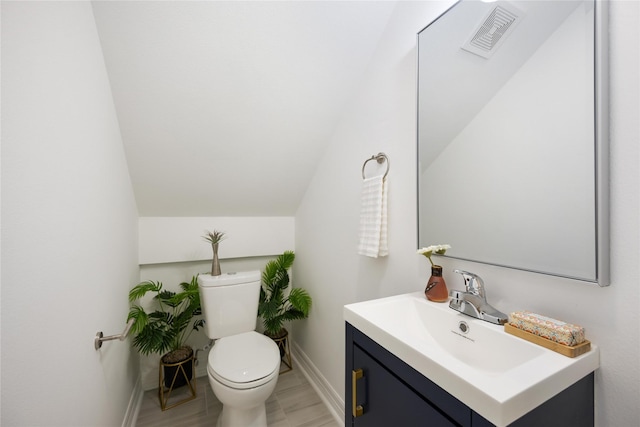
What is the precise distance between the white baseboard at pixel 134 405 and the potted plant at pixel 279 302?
3.03 ft

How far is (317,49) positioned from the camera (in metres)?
1.45

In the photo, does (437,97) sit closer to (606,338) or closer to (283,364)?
(606,338)

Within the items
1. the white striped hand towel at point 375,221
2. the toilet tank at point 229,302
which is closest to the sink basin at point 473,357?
the white striped hand towel at point 375,221

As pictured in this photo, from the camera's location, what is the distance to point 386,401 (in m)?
0.75

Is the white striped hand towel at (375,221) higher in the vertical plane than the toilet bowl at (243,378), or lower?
higher

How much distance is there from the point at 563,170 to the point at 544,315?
43 cm

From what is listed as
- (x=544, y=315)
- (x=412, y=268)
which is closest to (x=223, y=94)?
(x=412, y=268)

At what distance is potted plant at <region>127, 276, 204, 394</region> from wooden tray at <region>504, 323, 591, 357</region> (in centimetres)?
193

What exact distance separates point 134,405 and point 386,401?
1.86 meters

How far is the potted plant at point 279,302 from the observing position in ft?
6.75

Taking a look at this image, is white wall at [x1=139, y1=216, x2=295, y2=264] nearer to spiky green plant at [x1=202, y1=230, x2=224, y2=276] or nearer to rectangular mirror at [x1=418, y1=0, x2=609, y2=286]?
spiky green plant at [x1=202, y1=230, x2=224, y2=276]

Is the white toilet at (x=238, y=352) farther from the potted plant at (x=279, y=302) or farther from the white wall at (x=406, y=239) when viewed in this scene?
the white wall at (x=406, y=239)

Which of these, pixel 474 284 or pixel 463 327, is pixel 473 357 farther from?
pixel 474 284

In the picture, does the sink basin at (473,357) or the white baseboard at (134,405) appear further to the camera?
the white baseboard at (134,405)
